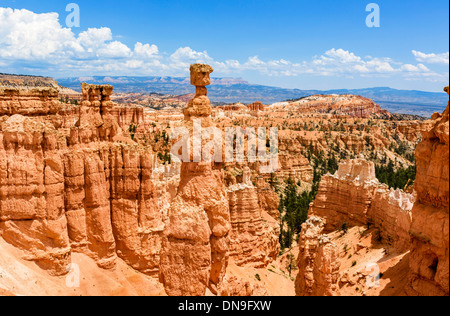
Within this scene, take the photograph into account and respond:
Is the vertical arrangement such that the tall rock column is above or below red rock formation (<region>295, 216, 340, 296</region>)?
above

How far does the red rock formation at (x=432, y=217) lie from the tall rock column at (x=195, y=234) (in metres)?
6.46

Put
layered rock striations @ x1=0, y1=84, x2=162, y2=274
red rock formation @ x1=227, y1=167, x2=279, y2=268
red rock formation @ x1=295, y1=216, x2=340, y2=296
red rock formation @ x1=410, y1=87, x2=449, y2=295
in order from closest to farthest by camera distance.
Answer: red rock formation @ x1=410, y1=87, x2=449, y2=295 → layered rock striations @ x1=0, y1=84, x2=162, y2=274 → red rock formation @ x1=295, y1=216, x2=340, y2=296 → red rock formation @ x1=227, y1=167, x2=279, y2=268

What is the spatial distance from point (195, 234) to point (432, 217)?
7502 mm

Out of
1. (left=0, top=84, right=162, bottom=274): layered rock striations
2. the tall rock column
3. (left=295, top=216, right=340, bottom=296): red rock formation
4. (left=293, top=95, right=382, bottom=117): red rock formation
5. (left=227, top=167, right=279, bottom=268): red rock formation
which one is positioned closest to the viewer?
the tall rock column

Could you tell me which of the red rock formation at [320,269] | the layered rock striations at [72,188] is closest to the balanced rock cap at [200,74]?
the layered rock striations at [72,188]

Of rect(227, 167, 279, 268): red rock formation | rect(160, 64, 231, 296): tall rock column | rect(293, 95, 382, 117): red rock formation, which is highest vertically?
rect(293, 95, 382, 117): red rock formation

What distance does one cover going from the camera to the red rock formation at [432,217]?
398 inches

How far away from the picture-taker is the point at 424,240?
423 inches

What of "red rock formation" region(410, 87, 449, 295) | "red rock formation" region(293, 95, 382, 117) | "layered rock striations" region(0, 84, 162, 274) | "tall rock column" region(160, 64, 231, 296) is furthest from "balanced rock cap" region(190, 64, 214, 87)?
"red rock formation" region(293, 95, 382, 117)

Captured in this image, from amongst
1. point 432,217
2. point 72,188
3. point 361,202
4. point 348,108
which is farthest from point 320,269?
point 348,108

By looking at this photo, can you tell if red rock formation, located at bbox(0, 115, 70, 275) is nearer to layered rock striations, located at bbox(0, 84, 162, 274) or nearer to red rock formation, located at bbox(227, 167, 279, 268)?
layered rock striations, located at bbox(0, 84, 162, 274)

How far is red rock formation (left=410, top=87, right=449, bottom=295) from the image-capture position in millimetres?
10117

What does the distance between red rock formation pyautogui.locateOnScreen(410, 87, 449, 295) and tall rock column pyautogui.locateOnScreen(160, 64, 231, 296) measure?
21.2 feet
